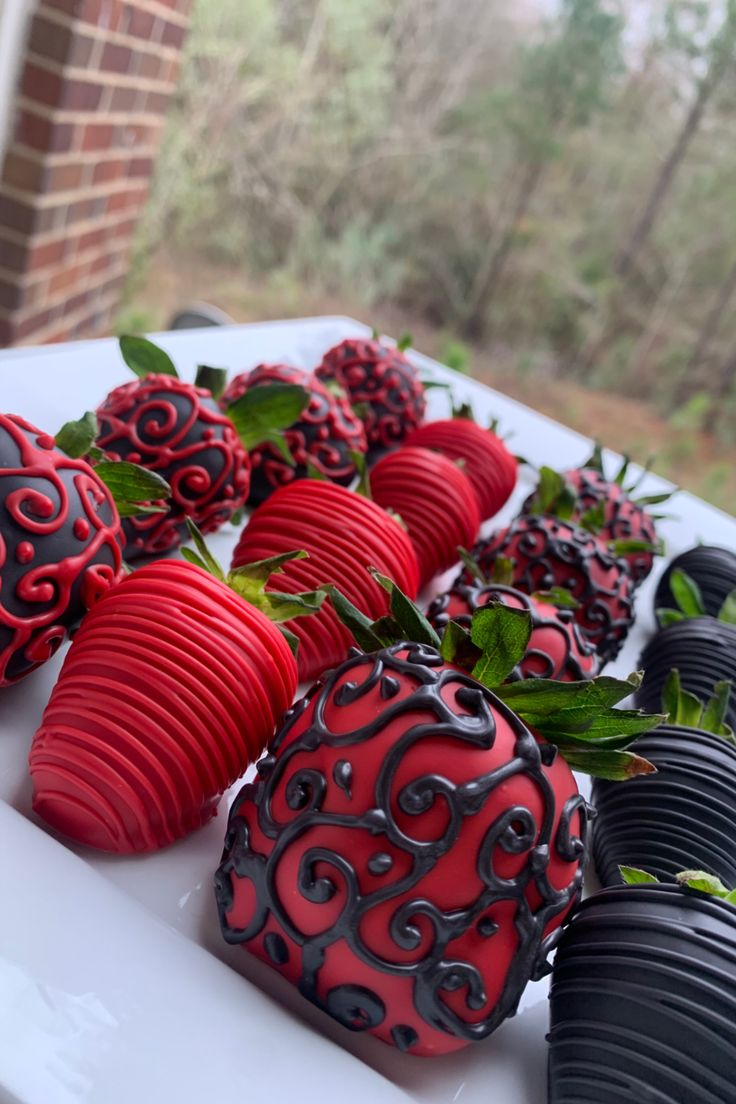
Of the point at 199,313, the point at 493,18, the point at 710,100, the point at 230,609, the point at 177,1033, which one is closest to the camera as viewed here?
the point at 177,1033

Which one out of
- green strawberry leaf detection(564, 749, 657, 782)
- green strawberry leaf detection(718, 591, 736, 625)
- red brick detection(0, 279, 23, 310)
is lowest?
red brick detection(0, 279, 23, 310)

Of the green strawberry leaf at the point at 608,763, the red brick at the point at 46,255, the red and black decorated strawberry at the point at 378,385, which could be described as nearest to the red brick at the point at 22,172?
the red brick at the point at 46,255

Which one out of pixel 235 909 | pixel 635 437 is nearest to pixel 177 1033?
pixel 235 909

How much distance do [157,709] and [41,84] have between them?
4.78ft

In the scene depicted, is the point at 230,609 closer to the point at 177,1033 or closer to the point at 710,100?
the point at 177,1033

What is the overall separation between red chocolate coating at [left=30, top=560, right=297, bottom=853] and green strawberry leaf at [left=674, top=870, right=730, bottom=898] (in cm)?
25

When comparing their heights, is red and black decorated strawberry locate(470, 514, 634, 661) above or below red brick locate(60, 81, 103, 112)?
below

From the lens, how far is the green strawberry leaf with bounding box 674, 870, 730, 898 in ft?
1.77

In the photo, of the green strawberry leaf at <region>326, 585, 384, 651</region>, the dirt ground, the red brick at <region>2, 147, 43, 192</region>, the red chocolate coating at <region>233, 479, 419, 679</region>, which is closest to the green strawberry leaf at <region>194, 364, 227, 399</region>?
the red chocolate coating at <region>233, 479, 419, 679</region>

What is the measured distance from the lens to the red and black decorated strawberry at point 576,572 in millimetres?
915

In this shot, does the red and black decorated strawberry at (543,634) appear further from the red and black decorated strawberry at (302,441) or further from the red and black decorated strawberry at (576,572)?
the red and black decorated strawberry at (302,441)

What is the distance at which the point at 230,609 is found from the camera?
605mm

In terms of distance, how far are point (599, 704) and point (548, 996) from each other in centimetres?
17

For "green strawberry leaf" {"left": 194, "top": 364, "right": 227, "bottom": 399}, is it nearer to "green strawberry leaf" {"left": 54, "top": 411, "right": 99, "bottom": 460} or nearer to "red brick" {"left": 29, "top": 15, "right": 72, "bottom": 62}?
"green strawberry leaf" {"left": 54, "top": 411, "right": 99, "bottom": 460}
